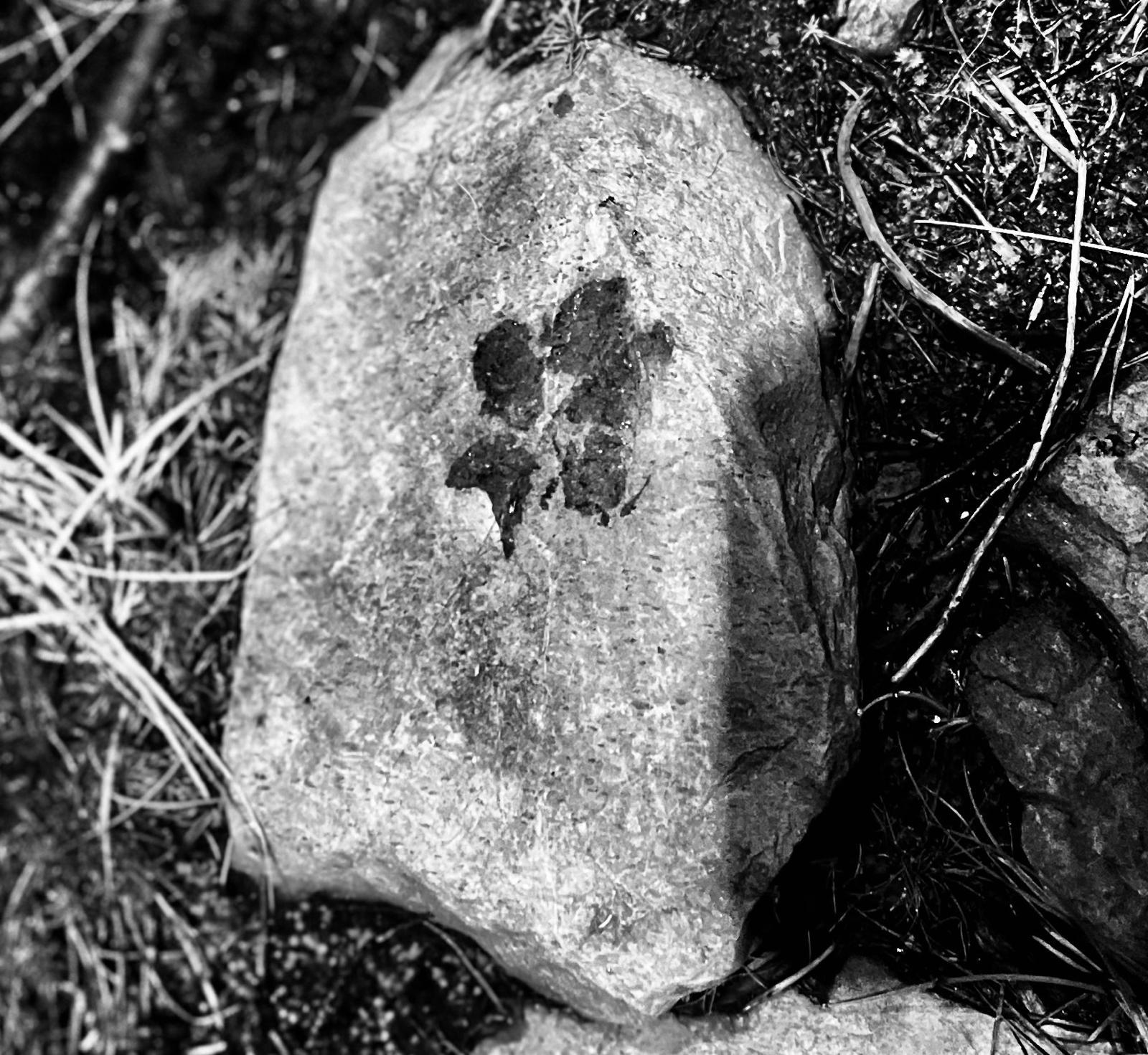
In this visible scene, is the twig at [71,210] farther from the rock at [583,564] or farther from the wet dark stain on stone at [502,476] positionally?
the wet dark stain on stone at [502,476]

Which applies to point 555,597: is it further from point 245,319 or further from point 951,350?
point 245,319

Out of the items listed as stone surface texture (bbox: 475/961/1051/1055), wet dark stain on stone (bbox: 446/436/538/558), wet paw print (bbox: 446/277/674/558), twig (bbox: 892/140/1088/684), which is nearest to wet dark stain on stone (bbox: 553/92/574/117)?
wet paw print (bbox: 446/277/674/558)

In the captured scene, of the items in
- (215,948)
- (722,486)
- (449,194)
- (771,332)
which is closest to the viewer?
(722,486)

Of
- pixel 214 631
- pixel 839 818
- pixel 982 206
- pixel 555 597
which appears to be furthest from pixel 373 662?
pixel 982 206

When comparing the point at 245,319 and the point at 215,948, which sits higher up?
the point at 245,319

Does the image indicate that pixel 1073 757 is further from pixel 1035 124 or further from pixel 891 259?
pixel 1035 124
